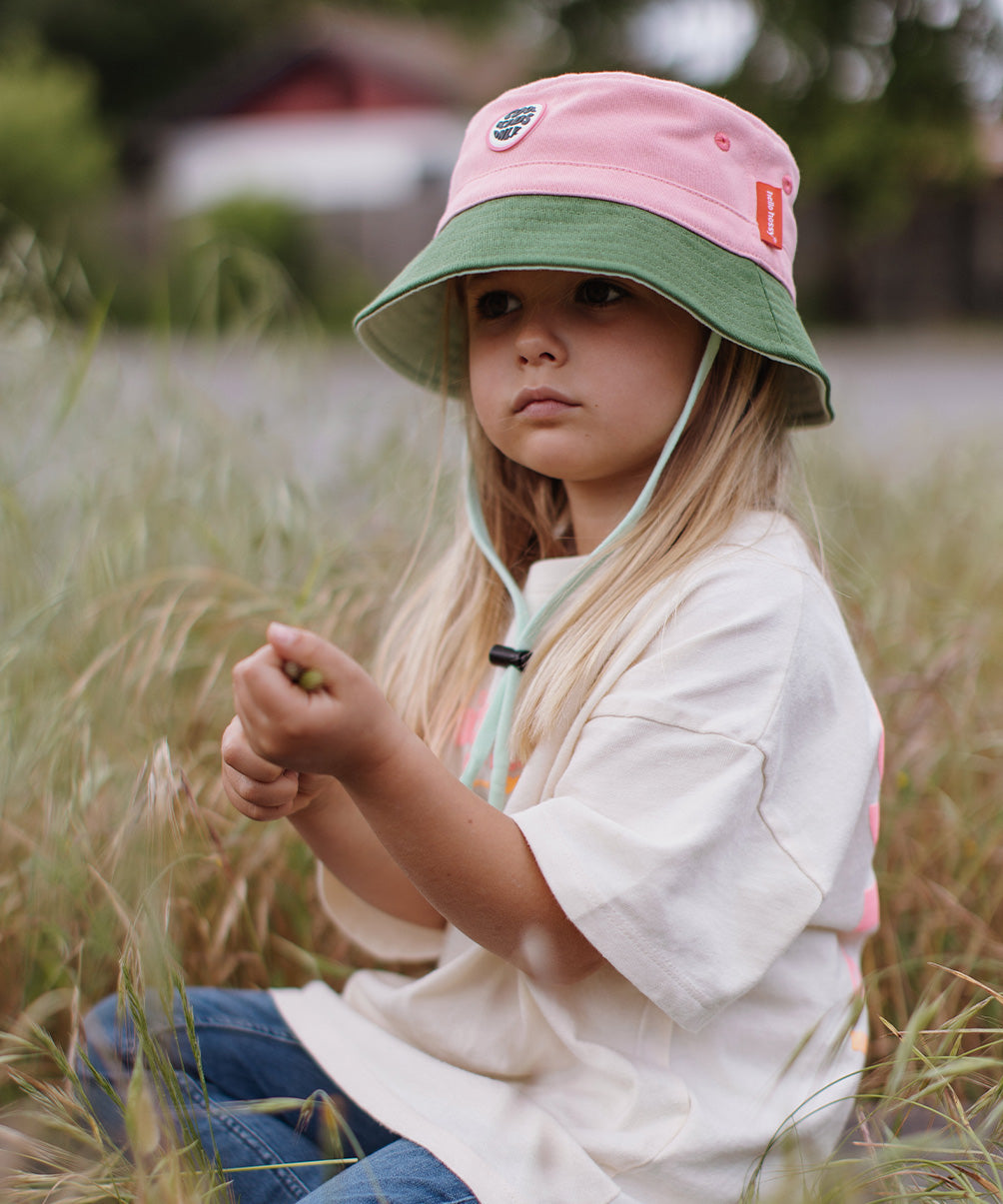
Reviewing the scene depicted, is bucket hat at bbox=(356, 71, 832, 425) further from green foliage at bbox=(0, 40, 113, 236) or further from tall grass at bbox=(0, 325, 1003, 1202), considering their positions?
green foliage at bbox=(0, 40, 113, 236)

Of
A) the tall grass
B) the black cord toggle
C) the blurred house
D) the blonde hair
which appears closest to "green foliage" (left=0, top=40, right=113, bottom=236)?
the blurred house

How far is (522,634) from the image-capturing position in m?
1.28

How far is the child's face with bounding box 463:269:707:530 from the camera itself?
1.20m

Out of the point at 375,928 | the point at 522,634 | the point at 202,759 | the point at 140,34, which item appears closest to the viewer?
the point at 522,634

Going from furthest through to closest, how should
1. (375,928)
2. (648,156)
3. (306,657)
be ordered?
(375,928) < (648,156) < (306,657)

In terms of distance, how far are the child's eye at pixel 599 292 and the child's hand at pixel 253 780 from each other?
54cm

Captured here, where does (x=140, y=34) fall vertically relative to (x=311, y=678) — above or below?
above

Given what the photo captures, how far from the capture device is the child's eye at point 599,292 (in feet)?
3.96

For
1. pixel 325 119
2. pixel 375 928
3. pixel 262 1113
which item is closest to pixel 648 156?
pixel 375 928

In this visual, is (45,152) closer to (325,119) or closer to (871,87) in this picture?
(871,87)

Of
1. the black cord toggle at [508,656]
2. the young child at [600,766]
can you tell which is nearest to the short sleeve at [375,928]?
the young child at [600,766]

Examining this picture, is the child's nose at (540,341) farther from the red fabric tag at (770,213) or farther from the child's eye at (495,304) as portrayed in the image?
the red fabric tag at (770,213)

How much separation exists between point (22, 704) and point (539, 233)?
1.04m

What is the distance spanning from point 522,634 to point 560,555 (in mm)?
217
